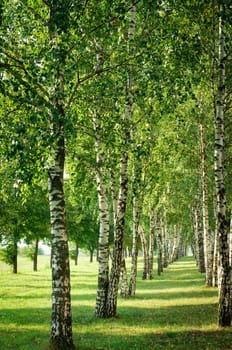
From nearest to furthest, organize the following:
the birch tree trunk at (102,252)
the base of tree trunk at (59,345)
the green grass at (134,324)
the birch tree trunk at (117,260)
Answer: the base of tree trunk at (59,345) < the green grass at (134,324) < the birch tree trunk at (117,260) < the birch tree trunk at (102,252)

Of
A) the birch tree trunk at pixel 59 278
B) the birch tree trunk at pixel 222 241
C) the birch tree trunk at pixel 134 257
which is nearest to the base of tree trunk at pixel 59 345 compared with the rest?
the birch tree trunk at pixel 59 278

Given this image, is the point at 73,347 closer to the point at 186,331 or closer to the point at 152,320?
the point at 186,331

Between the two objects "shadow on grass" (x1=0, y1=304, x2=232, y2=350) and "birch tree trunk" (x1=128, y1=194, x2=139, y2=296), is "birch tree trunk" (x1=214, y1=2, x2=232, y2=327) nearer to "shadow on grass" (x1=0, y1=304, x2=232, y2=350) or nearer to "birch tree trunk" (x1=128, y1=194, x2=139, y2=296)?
"shadow on grass" (x1=0, y1=304, x2=232, y2=350)

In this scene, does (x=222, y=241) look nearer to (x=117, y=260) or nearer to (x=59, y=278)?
(x=117, y=260)

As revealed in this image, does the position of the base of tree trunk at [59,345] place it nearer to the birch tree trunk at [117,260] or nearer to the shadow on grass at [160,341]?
the shadow on grass at [160,341]

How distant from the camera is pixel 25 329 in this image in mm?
16172

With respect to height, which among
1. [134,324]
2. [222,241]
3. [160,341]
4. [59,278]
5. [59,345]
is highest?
[222,241]

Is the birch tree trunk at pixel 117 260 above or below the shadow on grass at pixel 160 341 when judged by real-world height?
above

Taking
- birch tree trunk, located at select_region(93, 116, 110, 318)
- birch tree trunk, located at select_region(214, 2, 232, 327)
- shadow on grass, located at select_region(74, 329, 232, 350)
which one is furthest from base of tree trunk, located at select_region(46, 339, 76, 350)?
birch tree trunk, located at select_region(93, 116, 110, 318)

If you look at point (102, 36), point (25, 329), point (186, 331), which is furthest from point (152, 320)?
point (102, 36)

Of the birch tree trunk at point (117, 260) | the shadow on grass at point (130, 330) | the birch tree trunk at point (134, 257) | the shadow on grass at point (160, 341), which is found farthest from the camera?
the birch tree trunk at point (134, 257)

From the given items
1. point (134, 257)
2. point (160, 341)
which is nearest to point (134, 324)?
point (160, 341)

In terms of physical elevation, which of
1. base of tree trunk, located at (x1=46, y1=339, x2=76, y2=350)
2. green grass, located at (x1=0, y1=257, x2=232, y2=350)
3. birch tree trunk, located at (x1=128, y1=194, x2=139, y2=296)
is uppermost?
birch tree trunk, located at (x1=128, y1=194, x2=139, y2=296)

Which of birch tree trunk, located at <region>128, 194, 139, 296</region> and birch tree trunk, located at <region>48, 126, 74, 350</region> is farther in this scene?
birch tree trunk, located at <region>128, 194, 139, 296</region>
